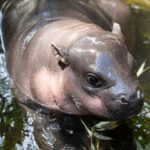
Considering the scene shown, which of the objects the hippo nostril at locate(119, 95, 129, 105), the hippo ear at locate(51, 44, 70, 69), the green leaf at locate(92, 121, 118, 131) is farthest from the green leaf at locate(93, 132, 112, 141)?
the hippo ear at locate(51, 44, 70, 69)

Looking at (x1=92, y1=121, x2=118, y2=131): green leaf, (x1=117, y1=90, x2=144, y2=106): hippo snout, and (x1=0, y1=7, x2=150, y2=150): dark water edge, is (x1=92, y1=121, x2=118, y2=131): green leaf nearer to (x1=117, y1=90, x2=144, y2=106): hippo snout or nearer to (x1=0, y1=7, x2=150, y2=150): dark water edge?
(x1=0, y1=7, x2=150, y2=150): dark water edge

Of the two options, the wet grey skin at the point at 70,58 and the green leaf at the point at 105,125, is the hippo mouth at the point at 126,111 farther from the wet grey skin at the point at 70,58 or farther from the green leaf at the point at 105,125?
the green leaf at the point at 105,125

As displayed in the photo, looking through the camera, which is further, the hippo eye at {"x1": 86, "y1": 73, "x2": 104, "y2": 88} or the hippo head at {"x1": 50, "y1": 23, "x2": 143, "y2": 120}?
the hippo eye at {"x1": 86, "y1": 73, "x2": 104, "y2": 88}

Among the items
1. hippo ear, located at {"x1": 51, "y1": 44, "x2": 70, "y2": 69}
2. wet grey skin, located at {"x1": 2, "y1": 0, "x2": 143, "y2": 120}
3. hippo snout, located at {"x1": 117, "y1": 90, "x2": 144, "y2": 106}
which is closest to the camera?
hippo snout, located at {"x1": 117, "y1": 90, "x2": 144, "y2": 106}

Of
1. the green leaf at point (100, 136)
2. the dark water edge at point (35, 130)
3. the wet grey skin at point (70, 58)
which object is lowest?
the dark water edge at point (35, 130)

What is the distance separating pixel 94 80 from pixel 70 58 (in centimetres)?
28

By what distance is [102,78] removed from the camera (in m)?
3.87

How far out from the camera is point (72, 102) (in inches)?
166

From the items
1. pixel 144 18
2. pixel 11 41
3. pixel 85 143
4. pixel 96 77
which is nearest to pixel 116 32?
pixel 96 77

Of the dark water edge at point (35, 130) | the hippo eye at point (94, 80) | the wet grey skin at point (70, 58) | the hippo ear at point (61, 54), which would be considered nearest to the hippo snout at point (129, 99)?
the wet grey skin at point (70, 58)

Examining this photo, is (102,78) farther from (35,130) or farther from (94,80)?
(35,130)

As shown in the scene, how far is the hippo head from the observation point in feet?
12.4

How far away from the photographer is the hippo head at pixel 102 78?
12.4 ft

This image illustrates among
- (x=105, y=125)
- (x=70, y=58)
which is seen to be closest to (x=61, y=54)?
(x=70, y=58)
